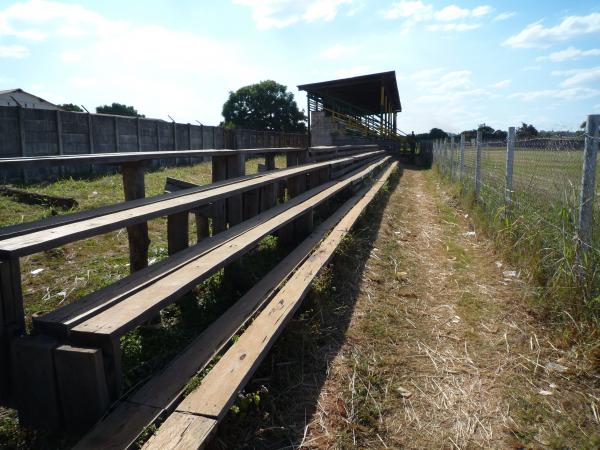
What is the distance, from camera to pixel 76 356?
153 centimetres

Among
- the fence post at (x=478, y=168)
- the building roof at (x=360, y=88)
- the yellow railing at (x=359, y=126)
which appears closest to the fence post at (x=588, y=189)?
the fence post at (x=478, y=168)

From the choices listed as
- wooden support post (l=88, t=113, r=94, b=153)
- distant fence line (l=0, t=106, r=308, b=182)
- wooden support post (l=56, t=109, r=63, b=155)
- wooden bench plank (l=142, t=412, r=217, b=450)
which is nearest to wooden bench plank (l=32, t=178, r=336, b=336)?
wooden bench plank (l=142, t=412, r=217, b=450)

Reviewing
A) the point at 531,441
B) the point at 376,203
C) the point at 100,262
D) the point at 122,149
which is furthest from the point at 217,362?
the point at 122,149

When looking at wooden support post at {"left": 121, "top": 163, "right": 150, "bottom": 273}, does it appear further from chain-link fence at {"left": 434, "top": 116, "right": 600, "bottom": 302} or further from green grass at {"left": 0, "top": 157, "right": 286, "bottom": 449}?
chain-link fence at {"left": 434, "top": 116, "right": 600, "bottom": 302}

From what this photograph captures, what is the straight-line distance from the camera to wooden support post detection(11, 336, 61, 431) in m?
1.59

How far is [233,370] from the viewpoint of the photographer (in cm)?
193

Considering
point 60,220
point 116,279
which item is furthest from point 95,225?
point 116,279

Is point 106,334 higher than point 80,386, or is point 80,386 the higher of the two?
point 106,334

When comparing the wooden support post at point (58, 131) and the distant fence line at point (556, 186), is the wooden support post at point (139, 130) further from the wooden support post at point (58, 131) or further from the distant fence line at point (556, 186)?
the distant fence line at point (556, 186)

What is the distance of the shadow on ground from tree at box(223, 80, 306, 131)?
69.8 metres

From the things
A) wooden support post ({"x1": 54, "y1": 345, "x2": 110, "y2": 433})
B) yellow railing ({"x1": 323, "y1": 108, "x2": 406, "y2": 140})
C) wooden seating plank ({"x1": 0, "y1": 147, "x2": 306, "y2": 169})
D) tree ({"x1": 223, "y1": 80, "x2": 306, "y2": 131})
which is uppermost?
tree ({"x1": 223, "y1": 80, "x2": 306, "y2": 131})

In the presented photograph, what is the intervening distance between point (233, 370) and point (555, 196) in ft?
11.0

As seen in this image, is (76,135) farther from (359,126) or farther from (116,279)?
(359,126)

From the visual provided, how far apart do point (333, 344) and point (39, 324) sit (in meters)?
1.68
